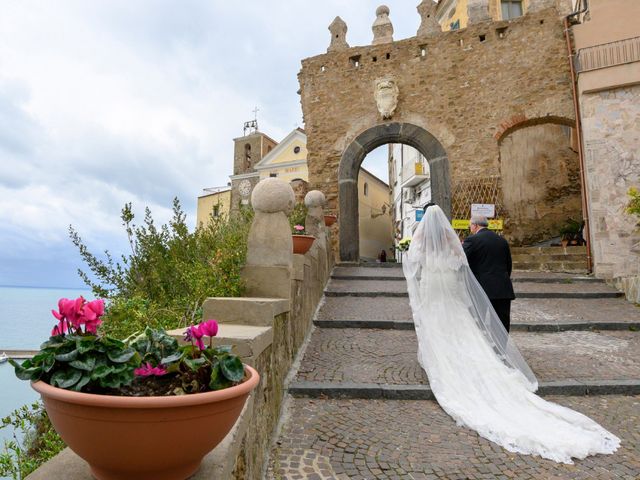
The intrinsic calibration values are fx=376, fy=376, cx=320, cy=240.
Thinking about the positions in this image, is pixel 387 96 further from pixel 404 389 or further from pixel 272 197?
pixel 404 389

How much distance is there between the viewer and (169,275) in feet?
11.1

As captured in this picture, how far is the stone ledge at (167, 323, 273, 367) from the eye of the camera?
1.87 meters

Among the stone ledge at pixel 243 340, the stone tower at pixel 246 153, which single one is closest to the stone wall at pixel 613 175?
the stone ledge at pixel 243 340

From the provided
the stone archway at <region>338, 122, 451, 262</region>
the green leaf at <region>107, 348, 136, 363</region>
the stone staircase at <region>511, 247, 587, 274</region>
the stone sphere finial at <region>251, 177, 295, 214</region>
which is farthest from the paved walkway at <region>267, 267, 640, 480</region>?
the stone archway at <region>338, 122, 451, 262</region>

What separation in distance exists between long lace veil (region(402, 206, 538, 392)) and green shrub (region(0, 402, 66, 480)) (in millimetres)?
2819

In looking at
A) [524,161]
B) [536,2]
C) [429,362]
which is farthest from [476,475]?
[524,161]

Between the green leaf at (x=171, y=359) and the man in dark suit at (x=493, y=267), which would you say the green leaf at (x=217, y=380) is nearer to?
the green leaf at (x=171, y=359)

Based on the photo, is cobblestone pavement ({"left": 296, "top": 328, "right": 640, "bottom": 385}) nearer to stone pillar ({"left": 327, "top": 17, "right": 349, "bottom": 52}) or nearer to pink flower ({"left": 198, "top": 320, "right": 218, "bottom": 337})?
pink flower ({"left": 198, "top": 320, "right": 218, "bottom": 337})

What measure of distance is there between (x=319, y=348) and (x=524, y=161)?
12.2 m

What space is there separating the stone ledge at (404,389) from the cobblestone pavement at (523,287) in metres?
3.34

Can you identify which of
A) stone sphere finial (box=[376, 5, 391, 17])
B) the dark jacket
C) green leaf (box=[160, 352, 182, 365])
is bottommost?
green leaf (box=[160, 352, 182, 365])

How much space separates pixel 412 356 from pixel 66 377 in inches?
133

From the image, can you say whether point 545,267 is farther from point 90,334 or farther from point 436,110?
point 90,334

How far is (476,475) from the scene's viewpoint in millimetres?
2041
